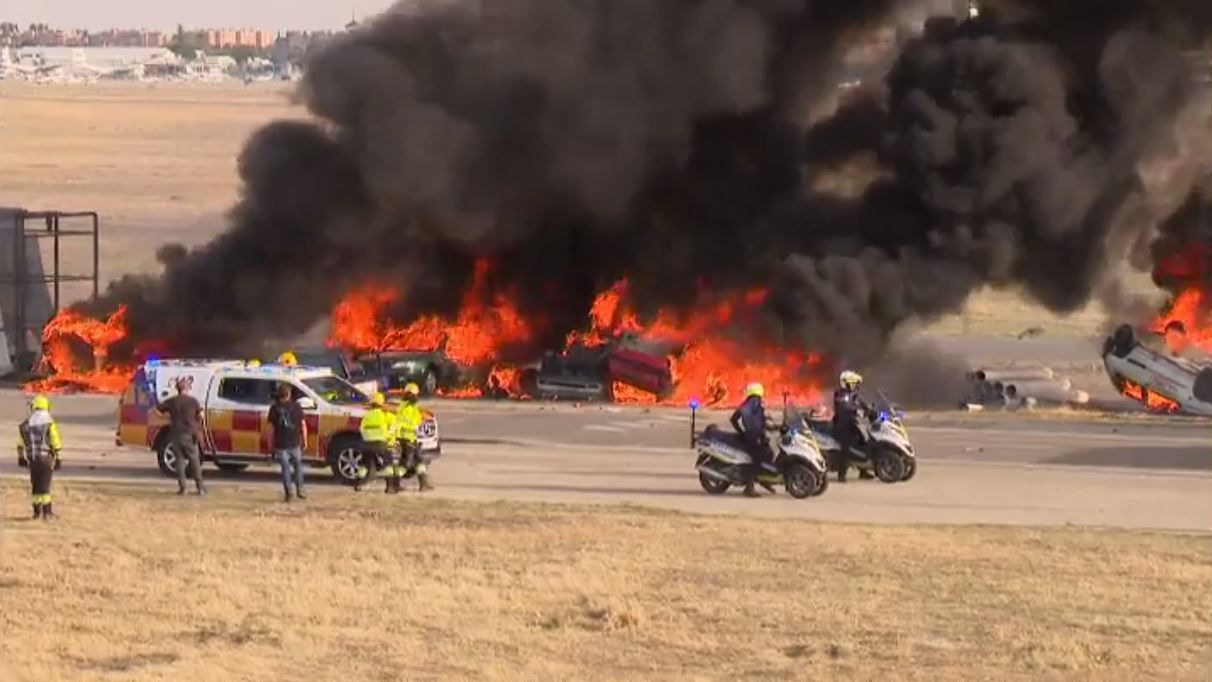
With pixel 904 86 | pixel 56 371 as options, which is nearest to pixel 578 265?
pixel 904 86

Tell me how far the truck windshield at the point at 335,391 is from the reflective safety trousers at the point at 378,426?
3.85 feet

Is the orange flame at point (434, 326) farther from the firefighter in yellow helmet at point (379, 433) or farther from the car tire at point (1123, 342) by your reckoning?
the firefighter in yellow helmet at point (379, 433)

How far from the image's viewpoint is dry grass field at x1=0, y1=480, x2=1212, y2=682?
1535 centimetres

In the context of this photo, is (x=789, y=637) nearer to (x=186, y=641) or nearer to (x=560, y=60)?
(x=186, y=641)

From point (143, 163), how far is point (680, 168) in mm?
71290

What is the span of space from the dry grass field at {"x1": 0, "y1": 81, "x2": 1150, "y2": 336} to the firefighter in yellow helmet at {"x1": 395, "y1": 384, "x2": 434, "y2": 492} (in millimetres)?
16946

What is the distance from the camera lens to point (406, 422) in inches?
1003

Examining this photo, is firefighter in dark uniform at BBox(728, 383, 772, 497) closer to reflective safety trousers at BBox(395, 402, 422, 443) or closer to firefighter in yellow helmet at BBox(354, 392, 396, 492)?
reflective safety trousers at BBox(395, 402, 422, 443)

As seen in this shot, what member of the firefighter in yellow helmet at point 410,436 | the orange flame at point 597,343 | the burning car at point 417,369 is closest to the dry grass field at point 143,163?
the orange flame at point 597,343

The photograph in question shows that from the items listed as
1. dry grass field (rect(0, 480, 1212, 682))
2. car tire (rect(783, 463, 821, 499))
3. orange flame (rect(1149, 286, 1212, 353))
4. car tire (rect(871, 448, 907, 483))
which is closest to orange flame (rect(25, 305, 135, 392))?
dry grass field (rect(0, 480, 1212, 682))

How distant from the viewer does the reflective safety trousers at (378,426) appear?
25.5 metres

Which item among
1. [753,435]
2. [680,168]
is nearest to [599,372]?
[680,168]

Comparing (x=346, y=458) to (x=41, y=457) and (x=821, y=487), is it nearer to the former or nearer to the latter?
(x=41, y=457)

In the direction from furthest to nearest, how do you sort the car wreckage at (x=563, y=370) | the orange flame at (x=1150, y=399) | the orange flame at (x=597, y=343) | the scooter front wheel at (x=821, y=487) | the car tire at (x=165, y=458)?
1. the orange flame at (x=1150, y=399)
2. the car wreckage at (x=563, y=370)
3. the orange flame at (x=597, y=343)
4. the car tire at (x=165, y=458)
5. the scooter front wheel at (x=821, y=487)
